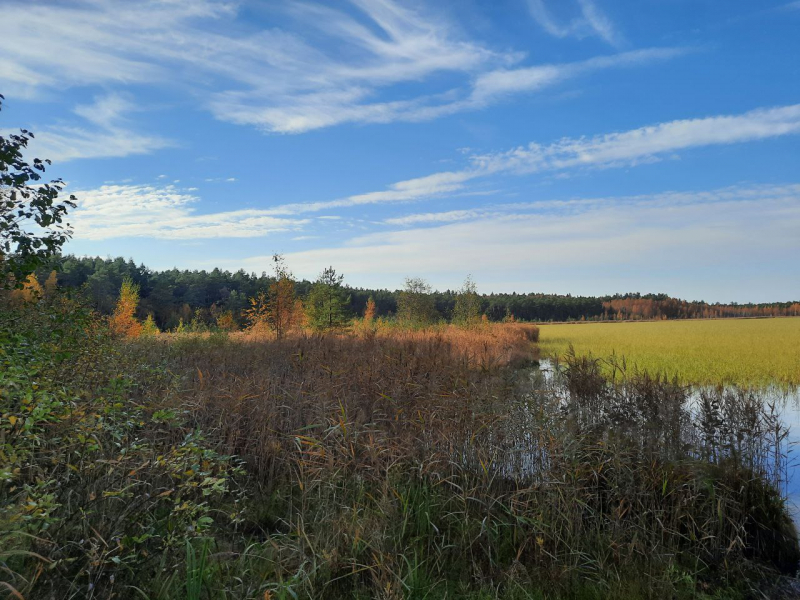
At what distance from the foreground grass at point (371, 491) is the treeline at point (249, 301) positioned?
2793 cm

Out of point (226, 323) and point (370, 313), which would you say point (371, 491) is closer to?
point (226, 323)

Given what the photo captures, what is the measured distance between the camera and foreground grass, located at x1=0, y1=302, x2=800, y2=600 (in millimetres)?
3275

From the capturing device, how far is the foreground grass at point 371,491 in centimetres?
328

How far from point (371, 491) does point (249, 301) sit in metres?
65.1

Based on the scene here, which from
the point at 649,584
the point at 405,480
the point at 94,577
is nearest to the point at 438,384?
the point at 405,480

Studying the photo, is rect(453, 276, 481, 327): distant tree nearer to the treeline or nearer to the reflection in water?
the treeline

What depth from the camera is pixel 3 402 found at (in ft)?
12.4

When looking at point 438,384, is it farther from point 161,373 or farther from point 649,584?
point 161,373

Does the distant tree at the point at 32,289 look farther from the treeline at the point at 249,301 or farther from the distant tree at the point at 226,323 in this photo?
the treeline at the point at 249,301

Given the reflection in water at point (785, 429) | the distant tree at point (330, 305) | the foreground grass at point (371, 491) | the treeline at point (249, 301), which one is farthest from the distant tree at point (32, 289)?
the treeline at point (249, 301)

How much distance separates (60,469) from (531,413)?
17.4 feet

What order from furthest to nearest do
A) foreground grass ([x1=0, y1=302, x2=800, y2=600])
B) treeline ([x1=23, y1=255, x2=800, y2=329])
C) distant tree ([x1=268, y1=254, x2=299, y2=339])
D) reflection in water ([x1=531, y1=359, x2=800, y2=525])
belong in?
treeline ([x1=23, y1=255, x2=800, y2=329]), distant tree ([x1=268, y1=254, x2=299, y2=339]), reflection in water ([x1=531, y1=359, x2=800, y2=525]), foreground grass ([x1=0, y1=302, x2=800, y2=600])

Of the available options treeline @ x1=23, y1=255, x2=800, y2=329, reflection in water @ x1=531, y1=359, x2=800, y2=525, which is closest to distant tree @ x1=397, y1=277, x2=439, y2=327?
treeline @ x1=23, y1=255, x2=800, y2=329

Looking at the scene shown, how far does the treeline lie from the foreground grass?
27.9 m
